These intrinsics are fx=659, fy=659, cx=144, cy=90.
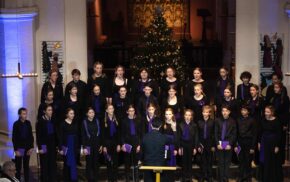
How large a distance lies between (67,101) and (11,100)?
2228 mm

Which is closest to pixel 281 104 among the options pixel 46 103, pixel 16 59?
pixel 46 103

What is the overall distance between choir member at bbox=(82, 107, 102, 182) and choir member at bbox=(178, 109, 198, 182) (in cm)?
161

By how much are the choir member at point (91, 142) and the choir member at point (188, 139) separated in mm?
1611

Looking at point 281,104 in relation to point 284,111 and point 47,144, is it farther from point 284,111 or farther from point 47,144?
point 47,144

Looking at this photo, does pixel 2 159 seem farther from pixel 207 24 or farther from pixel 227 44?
pixel 207 24

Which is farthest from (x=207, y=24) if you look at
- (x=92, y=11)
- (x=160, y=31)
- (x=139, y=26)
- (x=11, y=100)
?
(x=11, y=100)

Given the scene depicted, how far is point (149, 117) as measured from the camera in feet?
42.2

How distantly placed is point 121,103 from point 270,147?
121 inches

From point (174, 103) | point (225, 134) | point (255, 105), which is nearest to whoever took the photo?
point (225, 134)

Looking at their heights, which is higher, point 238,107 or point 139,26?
point 139,26

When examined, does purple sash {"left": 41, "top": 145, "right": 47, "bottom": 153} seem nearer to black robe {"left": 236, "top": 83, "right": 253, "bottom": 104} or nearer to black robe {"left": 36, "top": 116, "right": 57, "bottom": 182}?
black robe {"left": 36, "top": 116, "right": 57, "bottom": 182}

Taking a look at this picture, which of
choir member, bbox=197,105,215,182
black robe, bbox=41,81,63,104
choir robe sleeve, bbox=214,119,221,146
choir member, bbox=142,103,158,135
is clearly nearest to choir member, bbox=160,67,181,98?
choir member, bbox=142,103,158,135

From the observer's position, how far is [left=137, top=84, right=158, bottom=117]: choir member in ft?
43.0

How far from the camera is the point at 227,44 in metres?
22.0
